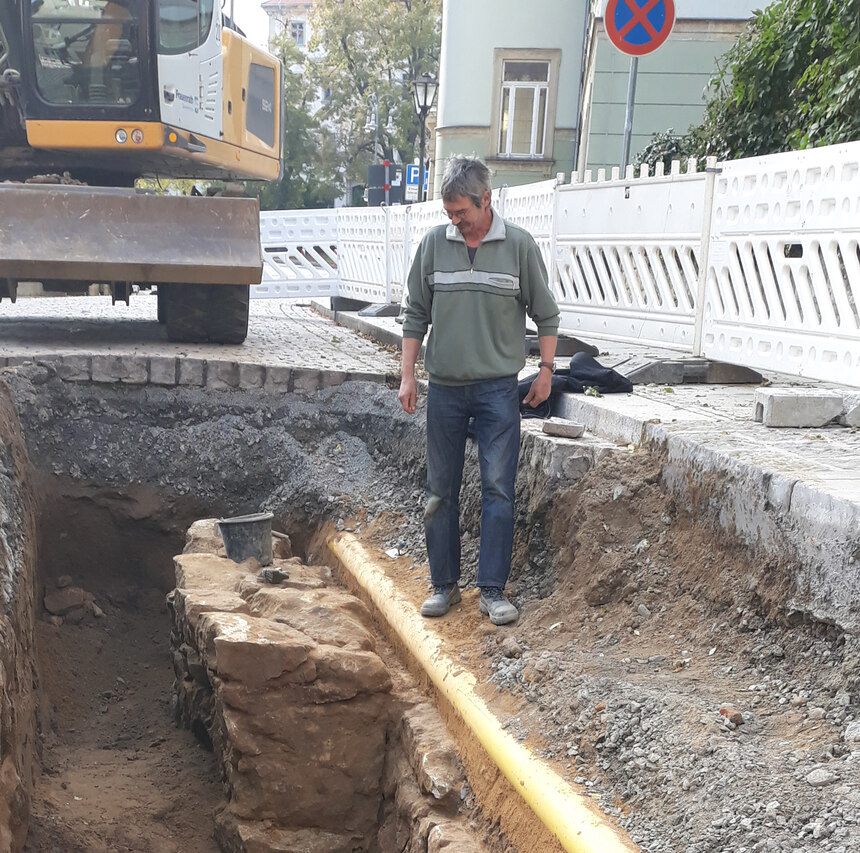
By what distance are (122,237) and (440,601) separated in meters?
→ 4.67

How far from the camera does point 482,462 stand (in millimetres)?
4359

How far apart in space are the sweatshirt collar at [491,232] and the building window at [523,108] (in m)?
20.1

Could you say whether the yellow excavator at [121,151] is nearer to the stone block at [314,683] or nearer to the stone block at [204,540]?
the stone block at [204,540]

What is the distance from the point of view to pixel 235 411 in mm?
7344

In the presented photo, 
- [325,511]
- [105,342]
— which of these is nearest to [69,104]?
[105,342]

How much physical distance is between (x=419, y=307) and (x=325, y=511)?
8.35ft

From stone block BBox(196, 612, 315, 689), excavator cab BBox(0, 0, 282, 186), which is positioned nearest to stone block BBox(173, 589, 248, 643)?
stone block BBox(196, 612, 315, 689)

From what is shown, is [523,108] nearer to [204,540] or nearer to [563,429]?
[204,540]

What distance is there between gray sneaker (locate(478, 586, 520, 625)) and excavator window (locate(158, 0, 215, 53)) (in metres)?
5.91

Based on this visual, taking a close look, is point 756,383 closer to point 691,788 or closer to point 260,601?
point 260,601

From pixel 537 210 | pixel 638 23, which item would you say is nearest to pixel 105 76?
pixel 537 210

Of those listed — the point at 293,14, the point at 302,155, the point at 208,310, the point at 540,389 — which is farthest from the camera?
the point at 293,14

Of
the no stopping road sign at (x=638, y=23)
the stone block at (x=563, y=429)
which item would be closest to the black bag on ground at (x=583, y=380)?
the stone block at (x=563, y=429)

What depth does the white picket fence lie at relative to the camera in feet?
17.7
